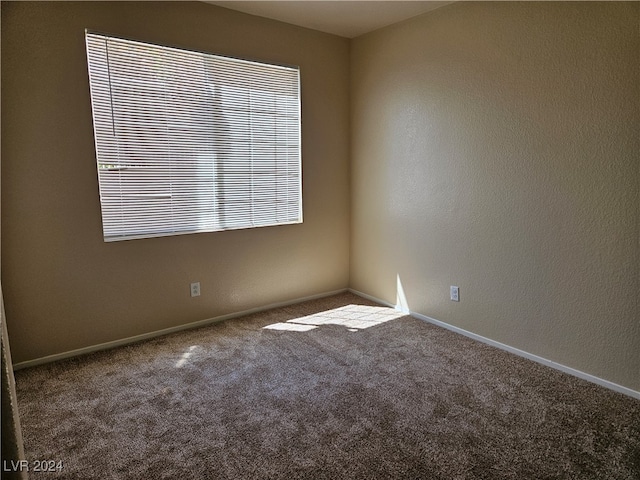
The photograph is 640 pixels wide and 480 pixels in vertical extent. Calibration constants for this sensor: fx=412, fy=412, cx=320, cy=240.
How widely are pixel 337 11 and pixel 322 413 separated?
9.78 feet

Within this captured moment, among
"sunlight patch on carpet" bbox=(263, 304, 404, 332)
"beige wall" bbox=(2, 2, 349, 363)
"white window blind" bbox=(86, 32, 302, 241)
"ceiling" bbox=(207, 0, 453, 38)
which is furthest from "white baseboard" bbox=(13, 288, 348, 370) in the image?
"ceiling" bbox=(207, 0, 453, 38)

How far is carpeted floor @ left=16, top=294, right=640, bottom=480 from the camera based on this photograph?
182 cm

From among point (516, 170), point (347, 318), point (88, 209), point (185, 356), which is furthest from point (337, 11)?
point (185, 356)

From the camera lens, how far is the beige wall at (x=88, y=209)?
8.60 feet

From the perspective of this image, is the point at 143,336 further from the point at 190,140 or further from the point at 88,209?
the point at 190,140

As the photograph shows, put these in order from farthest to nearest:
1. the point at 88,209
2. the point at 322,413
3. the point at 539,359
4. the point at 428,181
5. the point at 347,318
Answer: the point at 347,318 < the point at 428,181 < the point at 88,209 < the point at 539,359 < the point at 322,413

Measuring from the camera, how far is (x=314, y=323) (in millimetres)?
3531

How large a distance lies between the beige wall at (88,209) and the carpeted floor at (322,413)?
0.36m

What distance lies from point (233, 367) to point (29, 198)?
67.9 inches

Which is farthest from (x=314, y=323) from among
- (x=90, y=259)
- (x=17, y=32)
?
(x=17, y=32)

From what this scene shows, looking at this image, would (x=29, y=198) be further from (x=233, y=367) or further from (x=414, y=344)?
(x=414, y=344)

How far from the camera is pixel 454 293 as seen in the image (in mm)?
3309

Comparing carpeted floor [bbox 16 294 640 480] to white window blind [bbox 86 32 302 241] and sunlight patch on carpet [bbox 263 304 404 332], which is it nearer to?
sunlight patch on carpet [bbox 263 304 404 332]

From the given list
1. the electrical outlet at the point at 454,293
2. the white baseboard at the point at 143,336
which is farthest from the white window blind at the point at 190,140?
the electrical outlet at the point at 454,293
